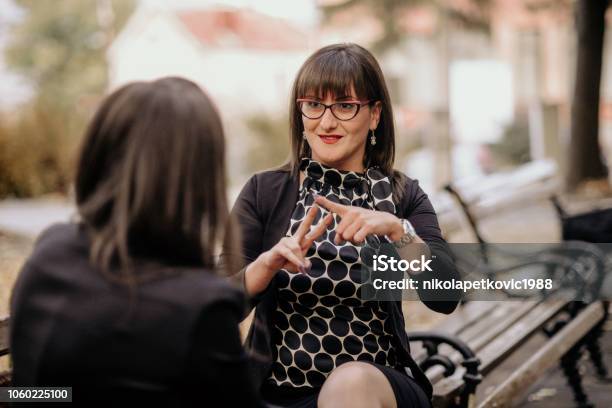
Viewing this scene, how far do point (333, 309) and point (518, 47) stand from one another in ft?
125

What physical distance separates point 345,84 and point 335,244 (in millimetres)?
523

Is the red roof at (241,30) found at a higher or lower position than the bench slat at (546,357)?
higher

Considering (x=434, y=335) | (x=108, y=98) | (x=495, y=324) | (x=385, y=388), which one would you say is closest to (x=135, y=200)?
(x=108, y=98)

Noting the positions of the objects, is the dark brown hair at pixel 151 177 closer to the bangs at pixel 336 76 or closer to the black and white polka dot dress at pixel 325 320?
the black and white polka dot dress at pixel 325 320

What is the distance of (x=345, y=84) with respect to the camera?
3.09 meters

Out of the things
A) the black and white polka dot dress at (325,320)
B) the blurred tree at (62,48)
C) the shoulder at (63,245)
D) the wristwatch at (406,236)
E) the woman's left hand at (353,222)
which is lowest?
the black and white polka dot dress at (325,320)

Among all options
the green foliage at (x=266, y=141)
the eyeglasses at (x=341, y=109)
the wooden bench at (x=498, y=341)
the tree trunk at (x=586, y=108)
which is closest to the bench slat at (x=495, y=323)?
the wooden bench at (x=498, y=341)

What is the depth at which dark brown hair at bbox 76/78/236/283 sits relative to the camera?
6.07 feet

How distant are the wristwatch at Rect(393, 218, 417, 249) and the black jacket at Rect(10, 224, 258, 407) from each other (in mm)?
1093

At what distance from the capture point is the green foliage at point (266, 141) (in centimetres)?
3052

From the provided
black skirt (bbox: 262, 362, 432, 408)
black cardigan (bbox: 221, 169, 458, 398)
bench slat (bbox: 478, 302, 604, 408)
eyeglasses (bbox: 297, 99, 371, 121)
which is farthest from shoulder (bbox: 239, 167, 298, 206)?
bench slat (bbox: 478, 302, 604, 408)

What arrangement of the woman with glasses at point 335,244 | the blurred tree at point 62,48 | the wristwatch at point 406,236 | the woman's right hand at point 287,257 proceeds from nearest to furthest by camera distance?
the woman's right hand at point 287,257
the woman with glasses at point 335,244
the wristwatch at point 406,236
the blurred tree at point 62,48

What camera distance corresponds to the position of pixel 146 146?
1854mm

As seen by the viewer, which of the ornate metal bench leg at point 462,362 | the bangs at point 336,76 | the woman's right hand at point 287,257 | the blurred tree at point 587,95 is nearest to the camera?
the woman's right hand at point 287,257
